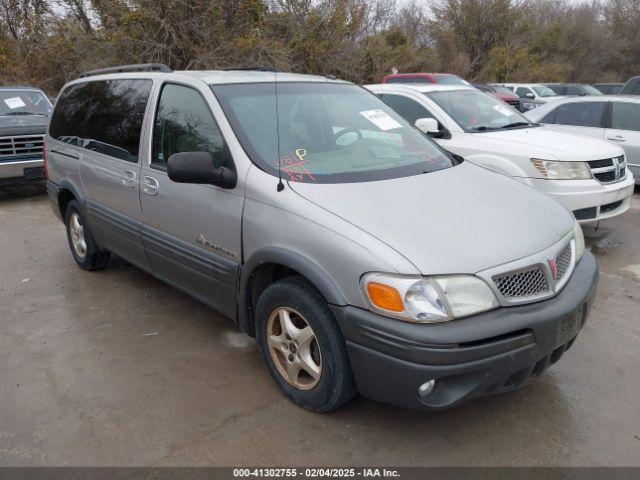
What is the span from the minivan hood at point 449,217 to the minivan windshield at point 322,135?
17 centimetres

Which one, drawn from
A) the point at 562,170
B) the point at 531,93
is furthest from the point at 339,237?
the point at 531,93

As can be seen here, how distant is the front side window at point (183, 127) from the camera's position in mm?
3312

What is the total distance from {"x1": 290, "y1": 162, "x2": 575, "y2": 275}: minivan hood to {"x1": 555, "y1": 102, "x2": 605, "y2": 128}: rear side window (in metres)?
5.76

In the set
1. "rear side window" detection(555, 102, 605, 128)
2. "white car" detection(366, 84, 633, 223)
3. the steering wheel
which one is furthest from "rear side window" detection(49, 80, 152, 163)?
"rear side window" detection(555, 102, 605, 128)

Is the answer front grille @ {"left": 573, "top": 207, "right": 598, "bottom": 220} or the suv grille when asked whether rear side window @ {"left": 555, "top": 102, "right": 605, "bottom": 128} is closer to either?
the suv grille

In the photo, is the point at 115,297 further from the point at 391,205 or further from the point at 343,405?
the point at 391,205

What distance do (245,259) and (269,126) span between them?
84 cm

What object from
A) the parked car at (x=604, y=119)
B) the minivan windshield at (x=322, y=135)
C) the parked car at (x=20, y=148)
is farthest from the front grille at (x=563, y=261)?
the parked car at (x=20, y=148)

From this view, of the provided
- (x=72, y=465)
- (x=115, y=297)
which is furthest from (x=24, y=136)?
(x=72, y=465)

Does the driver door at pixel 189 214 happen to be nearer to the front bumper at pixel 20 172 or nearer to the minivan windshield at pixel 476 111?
the minivan windshield at pixel 476 111

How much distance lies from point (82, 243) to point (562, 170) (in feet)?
15.1

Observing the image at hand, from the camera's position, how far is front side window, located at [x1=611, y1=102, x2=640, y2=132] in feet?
26.0

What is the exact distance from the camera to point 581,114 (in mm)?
8305

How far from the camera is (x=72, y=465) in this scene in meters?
2.59
